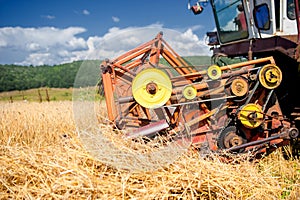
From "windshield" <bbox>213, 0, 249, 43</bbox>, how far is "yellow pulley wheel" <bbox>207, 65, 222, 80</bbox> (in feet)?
4.04

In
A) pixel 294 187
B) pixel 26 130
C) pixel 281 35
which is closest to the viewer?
pixel 294 187

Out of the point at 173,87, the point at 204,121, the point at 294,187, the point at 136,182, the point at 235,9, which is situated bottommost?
the point at 294,187

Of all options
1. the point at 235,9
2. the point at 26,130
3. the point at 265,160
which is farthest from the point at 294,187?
the point at 26,130

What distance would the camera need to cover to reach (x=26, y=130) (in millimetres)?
5254

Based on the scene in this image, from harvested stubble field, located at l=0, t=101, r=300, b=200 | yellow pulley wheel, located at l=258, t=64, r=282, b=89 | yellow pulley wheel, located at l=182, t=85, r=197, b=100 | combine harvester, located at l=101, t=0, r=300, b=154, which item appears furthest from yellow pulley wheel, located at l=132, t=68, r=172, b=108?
yellow pulley wheel, located at l=258, t=64, r=282, b=89

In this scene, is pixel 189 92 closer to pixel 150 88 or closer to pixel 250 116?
pixel 150 88

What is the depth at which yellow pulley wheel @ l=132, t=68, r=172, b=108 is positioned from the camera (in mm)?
3109

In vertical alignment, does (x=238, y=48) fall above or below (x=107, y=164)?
above

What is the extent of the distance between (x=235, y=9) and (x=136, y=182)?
324 centimetres

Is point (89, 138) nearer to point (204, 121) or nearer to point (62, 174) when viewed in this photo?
point (62, 174)

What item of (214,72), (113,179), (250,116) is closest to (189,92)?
(214,72)

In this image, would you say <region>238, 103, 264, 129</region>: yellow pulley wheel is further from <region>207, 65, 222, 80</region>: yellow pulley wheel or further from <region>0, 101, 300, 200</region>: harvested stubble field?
<region>0, 101, 300, 200</region>: harvested stubble field

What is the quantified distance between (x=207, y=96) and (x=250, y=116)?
1.80 ft

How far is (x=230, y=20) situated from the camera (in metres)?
4.60
